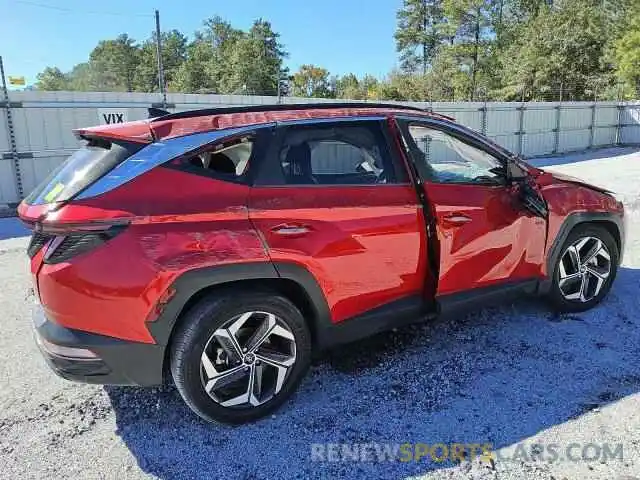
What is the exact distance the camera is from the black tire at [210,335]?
248 cm

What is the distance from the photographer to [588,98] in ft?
110

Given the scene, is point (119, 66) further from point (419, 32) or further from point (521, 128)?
point (521, 128)

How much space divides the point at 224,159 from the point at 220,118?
311 mm

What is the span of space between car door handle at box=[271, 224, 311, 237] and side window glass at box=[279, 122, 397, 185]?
24 centimetres

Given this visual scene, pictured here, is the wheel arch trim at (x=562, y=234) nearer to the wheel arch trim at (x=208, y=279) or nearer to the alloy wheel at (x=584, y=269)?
the alloy wheel at (x=584, y=269)

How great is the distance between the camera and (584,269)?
4.03 m

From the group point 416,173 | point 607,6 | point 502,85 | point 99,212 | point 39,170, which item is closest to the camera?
point 99,212

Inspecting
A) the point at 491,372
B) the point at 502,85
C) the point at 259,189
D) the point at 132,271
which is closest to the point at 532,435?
the point at 491,372

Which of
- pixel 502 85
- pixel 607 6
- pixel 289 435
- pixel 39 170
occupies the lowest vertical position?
pixel 289 435

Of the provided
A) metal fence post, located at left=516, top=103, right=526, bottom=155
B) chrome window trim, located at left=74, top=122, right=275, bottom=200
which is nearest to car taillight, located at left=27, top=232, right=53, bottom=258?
chrome window trim, located at left=74, top=122, right=275, bottom=200

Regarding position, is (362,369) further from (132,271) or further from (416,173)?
(132,271)

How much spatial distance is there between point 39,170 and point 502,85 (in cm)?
3645

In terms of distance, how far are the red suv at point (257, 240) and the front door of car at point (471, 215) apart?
0.04ft

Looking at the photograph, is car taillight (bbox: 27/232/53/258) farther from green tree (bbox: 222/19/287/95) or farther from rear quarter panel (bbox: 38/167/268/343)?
green tree (bbox: 222/19/287/95)
